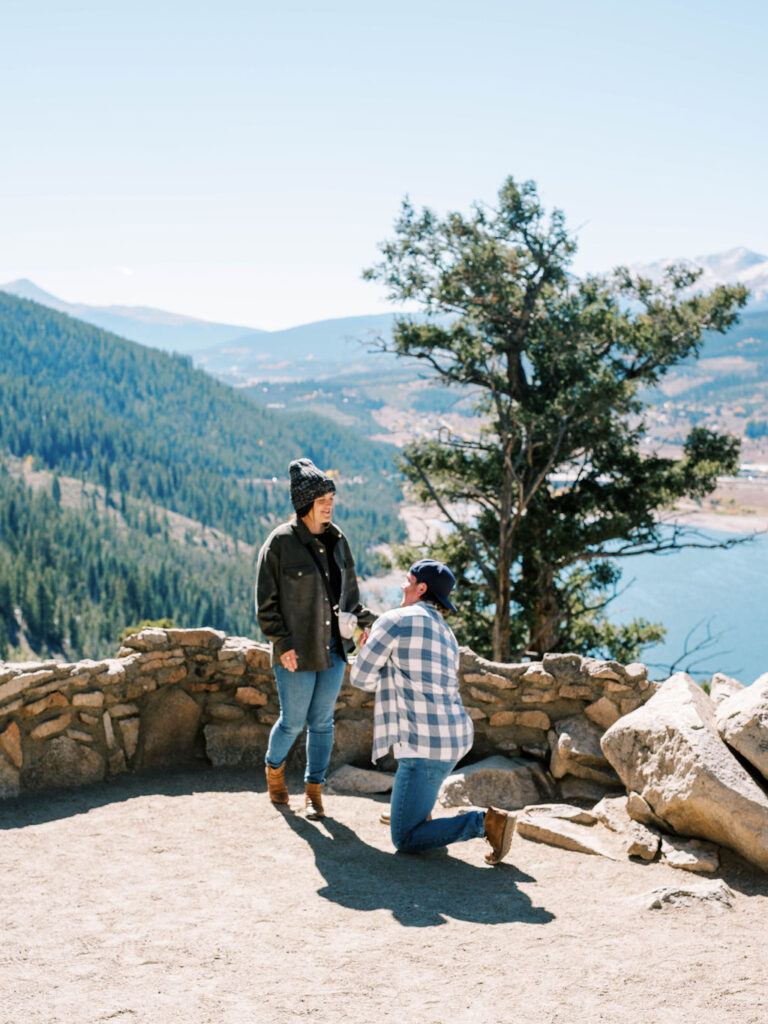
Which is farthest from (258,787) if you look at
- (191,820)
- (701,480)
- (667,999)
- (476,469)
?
(701,480)

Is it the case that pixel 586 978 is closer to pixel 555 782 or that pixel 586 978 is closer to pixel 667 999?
pixel 667 999

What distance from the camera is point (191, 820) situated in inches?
204

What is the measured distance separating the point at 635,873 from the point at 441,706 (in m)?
1.39

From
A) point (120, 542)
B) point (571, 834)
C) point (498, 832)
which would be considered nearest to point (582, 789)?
point (571, 834)

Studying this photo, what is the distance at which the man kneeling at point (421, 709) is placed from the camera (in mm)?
4406

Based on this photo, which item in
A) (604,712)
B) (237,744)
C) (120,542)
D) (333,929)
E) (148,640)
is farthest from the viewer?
(120,542)

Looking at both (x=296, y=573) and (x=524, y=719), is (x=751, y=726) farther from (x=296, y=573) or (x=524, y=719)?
(x=296, y=573)

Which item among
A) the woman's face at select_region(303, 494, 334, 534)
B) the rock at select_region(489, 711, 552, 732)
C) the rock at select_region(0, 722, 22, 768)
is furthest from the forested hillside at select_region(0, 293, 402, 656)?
the woman's face at select_region(303, 494, 334, 534)

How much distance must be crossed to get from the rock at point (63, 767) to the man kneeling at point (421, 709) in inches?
95.3

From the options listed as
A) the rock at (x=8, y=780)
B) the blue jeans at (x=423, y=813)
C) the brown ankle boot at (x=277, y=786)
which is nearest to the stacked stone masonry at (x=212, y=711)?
the rock at (x=8, y=780)

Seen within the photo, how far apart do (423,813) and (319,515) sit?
1.70 m

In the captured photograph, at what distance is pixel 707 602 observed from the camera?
7381 centimetres

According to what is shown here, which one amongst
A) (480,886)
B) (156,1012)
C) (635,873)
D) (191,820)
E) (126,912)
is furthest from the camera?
(191,820)

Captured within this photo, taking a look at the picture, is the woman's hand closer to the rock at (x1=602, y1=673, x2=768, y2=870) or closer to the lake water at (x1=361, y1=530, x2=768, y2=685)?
the rock at (x1=602, y1=673, x2=768, y2=870)
